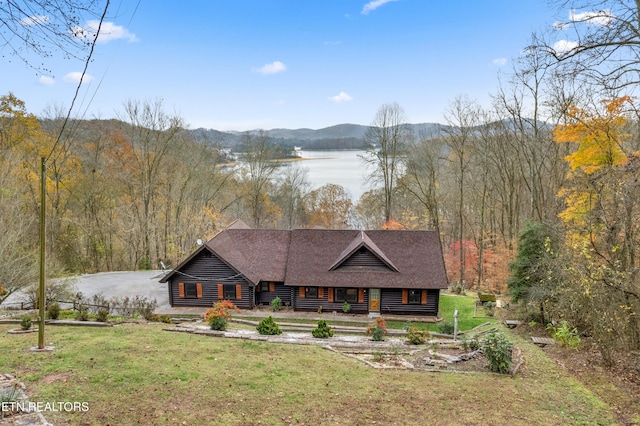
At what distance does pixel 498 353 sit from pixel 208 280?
1834cm

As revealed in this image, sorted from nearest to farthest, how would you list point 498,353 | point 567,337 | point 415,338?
point 498,353 < point 567,337 < point 415,338

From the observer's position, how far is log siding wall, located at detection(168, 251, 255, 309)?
83.1ft

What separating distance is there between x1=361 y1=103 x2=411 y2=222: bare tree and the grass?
27448mm

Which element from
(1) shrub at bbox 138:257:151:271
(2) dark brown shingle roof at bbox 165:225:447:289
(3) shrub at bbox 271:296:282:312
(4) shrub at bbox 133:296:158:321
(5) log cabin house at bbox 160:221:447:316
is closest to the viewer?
(4) shrub at bbox 133:296:158:321

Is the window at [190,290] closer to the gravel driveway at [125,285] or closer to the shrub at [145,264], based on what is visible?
the gravel driveway at [125,285]

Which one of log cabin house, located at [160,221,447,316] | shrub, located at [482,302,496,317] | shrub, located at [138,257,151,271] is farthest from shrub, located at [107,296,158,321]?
shrub, located at [482,302,496,317]


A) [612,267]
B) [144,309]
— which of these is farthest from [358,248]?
[612,267]

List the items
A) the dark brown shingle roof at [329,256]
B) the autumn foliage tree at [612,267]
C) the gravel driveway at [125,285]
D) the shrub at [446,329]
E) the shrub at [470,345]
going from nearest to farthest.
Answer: the autumn foliage tree at [612,267]
the shrub at [470,345]
the shrub at [446,329]
the dark brown shingle roof at [329,256]
the gravel driveway at [125,285]

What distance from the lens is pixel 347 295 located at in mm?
25094

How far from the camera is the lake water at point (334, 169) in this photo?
6156 centimetres

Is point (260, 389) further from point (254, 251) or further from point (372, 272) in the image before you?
point (254, 251)

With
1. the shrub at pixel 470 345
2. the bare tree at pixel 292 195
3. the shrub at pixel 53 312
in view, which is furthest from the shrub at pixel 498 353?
the bare tree at pixel 292 195

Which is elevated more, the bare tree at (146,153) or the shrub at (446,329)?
the bare tree at (146,153)

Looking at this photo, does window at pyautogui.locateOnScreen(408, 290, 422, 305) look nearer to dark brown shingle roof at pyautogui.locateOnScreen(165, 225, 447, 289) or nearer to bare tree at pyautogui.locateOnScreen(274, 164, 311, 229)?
dark brown shingle roof at pyautogui.locateOnScreen(165, 225, 447, 289)
